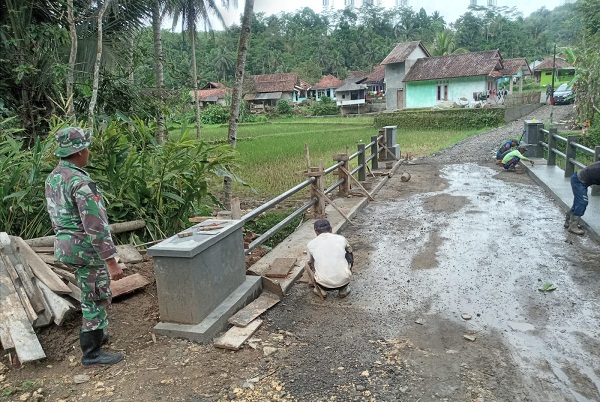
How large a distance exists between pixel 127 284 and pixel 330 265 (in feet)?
6.10

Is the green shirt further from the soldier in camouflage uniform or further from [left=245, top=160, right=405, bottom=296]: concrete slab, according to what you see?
the soldier in camouflage uniform

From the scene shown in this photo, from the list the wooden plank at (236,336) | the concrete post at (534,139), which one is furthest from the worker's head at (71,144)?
the concrete post at (534,139)

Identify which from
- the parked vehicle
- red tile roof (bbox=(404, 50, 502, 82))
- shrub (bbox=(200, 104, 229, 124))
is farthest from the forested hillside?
the parked vehicle

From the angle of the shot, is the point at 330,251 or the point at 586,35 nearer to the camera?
the point at 330,251

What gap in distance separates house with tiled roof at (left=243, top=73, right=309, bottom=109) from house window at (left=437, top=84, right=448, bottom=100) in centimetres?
2127

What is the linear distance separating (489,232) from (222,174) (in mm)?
3716

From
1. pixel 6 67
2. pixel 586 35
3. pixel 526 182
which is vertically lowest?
pixel 526 182

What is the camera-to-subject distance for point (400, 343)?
12.6 feet

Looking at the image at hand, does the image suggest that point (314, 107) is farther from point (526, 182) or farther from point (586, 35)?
point (526, 182)

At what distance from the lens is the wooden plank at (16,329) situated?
342cm

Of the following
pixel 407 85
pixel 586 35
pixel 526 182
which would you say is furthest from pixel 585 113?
pixel 407 85

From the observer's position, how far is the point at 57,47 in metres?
8.05

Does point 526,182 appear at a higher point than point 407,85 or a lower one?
lower

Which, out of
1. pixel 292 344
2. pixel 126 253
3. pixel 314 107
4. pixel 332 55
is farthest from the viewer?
pixel 332 55
